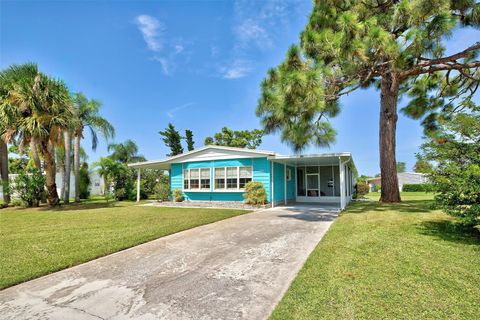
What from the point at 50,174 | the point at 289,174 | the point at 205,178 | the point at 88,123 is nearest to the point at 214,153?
the point at 205,178

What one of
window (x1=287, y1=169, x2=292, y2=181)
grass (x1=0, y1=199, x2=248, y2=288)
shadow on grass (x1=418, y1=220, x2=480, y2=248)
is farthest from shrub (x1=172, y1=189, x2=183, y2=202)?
shadow on grass (x1=418, y1=220, x2=480, y2=248)

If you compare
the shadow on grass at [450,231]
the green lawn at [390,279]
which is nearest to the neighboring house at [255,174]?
the shadow on grass at [450,231]

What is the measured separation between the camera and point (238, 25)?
12.0 m

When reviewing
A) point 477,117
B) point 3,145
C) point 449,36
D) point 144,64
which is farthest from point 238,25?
point 3,145

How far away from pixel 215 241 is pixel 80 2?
10.3 m

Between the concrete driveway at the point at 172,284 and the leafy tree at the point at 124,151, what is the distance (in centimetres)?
3249

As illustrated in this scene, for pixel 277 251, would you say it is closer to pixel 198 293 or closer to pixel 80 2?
pixel 198 293

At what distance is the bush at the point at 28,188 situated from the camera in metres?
13.0

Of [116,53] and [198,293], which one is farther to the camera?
[116,53]

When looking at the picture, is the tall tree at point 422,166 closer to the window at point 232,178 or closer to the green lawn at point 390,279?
the green lawn at point 390,279

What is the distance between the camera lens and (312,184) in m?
16.0

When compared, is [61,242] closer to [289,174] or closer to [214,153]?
[214,153]

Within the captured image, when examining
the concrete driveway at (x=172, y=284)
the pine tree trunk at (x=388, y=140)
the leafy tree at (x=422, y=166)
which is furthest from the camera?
the pine tree trunk at (x=388, y=140)

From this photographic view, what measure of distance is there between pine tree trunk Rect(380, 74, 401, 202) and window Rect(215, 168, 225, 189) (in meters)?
8.68
